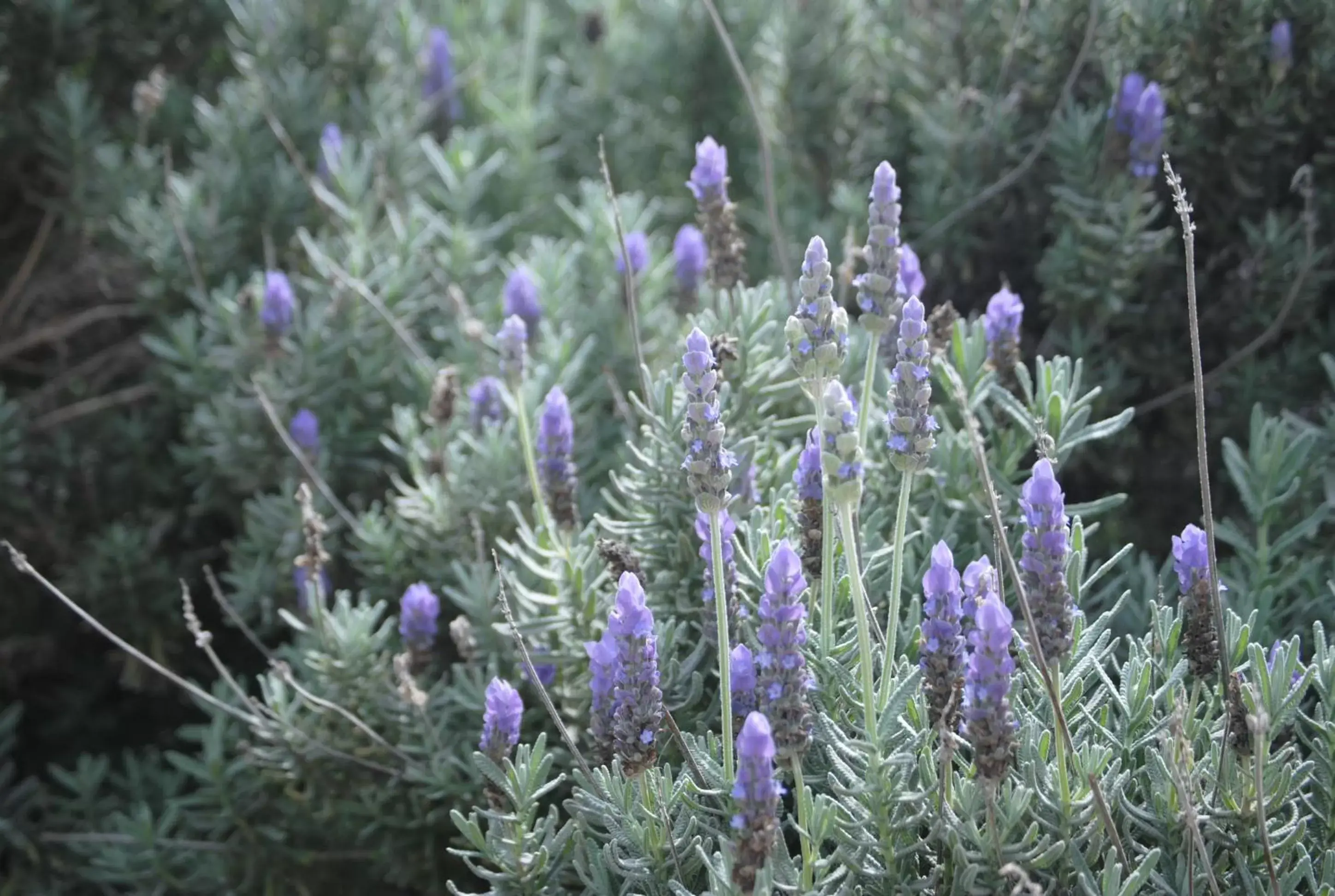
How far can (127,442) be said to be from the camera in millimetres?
3463

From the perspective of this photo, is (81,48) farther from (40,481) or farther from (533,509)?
(533,509)

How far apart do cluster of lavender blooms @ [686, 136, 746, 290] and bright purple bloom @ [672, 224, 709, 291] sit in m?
0.26

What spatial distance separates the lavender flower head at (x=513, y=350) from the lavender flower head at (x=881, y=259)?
2.25 ft

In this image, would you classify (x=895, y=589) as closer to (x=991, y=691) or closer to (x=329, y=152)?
(x=991, y=691)

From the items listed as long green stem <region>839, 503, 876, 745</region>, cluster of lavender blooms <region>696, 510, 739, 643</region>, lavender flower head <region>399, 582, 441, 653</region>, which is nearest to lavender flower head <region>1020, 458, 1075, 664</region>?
long green stem <region>839, 503, 876, 745</region>

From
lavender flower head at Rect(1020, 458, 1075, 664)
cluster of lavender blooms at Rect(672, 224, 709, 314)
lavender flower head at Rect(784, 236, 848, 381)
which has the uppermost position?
cluster of lavender blooms at Rect(672, 224, 709, 314)

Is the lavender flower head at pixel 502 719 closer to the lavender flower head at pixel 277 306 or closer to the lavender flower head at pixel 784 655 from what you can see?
the lavender flower head at pixel 784 655

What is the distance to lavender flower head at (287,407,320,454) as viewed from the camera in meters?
2.90

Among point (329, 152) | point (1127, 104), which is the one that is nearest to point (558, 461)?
point (329, 152)

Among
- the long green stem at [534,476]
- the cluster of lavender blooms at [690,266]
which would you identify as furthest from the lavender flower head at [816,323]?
the cluster of lavender blooms at [690,266]

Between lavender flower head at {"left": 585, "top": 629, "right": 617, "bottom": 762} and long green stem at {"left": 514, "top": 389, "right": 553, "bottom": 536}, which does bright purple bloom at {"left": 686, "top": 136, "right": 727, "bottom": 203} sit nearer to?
long green stem at {"left": 514, "top": 389, "right": 553, "bottom": 536}

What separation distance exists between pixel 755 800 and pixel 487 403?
145 cm

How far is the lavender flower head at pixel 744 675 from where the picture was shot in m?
1.82

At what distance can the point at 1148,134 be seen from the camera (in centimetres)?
274
